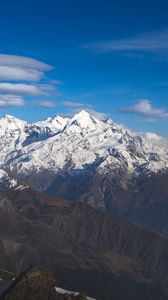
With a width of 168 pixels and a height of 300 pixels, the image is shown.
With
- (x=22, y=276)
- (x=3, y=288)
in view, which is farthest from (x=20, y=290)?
(x=3, y=288)

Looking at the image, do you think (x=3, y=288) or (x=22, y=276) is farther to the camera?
(x=3, y=288)

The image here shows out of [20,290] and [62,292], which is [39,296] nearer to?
[20,290]

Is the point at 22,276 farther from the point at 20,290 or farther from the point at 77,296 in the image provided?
the point at 77,296

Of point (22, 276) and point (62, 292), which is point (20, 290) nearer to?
point (22, 276)

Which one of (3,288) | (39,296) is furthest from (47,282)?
(3,288)

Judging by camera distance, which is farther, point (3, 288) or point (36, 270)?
point (3, 288)

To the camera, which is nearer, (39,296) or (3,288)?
(39,296)
